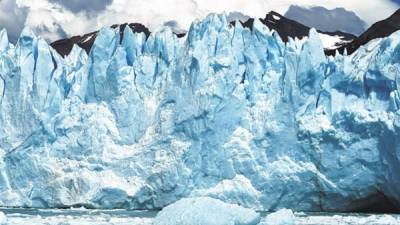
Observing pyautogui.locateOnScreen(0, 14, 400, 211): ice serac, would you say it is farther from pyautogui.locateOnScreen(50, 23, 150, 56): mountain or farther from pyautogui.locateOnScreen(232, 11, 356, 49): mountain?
pyautogui.locateOnScreen(50, 23, 150, 56): mountain

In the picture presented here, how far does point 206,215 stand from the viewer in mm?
14805

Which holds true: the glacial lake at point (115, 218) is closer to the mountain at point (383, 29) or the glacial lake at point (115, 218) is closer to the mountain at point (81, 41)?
the mountain at point (383, 29)

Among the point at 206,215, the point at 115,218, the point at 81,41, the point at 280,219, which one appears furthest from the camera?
the point at 81,41

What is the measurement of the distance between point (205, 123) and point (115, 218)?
4.37m

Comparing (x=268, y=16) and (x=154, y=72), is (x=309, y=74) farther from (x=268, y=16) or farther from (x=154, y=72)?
(x=268, y=16)

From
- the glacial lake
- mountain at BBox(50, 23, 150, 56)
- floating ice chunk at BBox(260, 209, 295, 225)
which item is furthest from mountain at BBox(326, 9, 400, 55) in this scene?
floating ice chunk at BBox(260, 209, 295, 225)

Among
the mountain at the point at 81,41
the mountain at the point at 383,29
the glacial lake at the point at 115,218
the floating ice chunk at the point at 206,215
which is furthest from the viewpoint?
the mountain at the point at 81,41

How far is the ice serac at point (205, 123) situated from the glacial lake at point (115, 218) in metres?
1.08

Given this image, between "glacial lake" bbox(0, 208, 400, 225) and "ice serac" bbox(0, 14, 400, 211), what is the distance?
3.53 feet

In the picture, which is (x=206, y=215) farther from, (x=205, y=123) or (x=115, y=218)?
(x=205, y=123)

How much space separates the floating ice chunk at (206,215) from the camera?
14727 millimetres

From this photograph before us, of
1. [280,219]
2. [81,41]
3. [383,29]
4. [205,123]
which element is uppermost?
[81,41]

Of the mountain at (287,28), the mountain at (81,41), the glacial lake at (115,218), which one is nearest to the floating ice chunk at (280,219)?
the glacial lake at (115,218)

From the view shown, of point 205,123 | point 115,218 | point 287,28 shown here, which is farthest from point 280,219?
point 287,28
